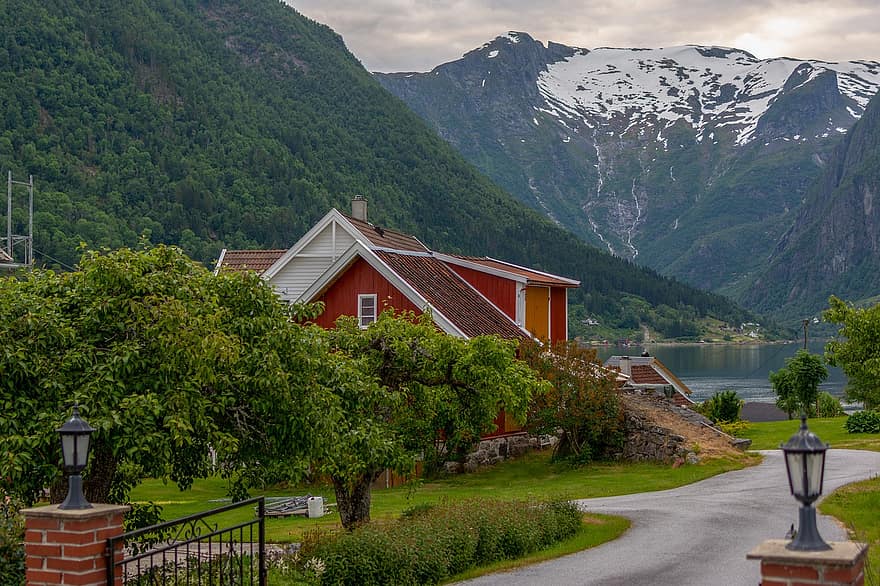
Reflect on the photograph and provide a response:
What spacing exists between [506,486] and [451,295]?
8.86 m

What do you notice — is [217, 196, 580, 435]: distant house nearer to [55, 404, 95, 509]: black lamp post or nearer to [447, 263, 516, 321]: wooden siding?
[447, 263, 516, 321]: wooden siding

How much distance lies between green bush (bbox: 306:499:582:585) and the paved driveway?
880mm

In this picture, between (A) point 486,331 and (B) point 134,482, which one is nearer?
(B) point 134,482

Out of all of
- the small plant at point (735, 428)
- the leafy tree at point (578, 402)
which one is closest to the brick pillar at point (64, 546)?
the leafy tree at point (578, 402)

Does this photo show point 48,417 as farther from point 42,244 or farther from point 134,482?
point 42,244

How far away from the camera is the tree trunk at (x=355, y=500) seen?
809 inches

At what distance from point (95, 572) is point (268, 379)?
458 cm

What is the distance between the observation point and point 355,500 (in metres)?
20.9

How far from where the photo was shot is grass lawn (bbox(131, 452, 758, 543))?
28188 mm

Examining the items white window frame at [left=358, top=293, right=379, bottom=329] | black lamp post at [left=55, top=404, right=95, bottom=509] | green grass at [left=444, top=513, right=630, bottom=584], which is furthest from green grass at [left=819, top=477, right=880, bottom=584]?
white window frame at [left=358, top=293, right=379, bottom=329]

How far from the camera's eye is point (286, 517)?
2664cm

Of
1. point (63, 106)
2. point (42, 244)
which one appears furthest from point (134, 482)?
point (63, 106)

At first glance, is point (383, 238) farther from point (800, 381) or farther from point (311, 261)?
point (800, 381)

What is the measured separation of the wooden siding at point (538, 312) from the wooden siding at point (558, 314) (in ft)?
1.71
